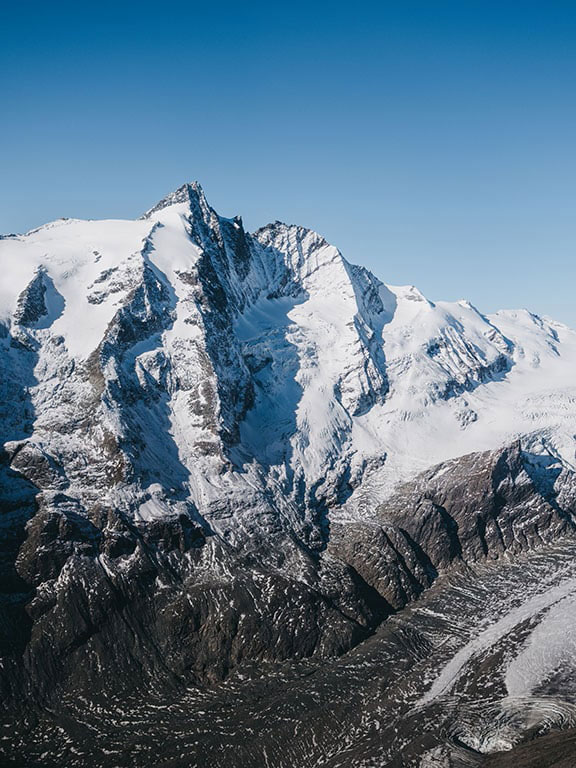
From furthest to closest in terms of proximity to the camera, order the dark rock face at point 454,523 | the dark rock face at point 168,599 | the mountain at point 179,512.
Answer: the dark rock face at point 454,523
the mountain at point 179,512
the dark rock face at point 168,599

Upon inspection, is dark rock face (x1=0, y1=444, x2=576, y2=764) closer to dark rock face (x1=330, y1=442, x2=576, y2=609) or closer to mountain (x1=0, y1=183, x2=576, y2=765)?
mountain (x1=0, y1=183, x2=576, y2=765)

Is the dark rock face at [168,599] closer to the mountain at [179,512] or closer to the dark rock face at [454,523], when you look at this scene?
the mountain at [179,512]

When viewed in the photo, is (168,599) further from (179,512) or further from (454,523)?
(454,523)

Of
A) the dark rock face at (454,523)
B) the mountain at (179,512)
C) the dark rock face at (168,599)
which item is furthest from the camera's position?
the dark rock face at (454,523)

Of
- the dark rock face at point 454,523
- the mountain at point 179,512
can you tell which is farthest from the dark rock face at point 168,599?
the dark rock face at point 454,523

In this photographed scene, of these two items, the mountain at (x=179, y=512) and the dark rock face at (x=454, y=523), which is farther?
the dark rock face at (x=454, y=523)

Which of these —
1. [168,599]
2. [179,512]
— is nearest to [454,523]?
[179,512]

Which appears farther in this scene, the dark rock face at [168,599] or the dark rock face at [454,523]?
the dark rock face at [454,523]

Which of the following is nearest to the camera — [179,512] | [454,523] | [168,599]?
[168,599]

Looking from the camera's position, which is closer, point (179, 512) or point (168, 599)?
point (168, 599)

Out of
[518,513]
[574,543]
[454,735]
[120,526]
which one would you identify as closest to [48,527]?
[120,526]

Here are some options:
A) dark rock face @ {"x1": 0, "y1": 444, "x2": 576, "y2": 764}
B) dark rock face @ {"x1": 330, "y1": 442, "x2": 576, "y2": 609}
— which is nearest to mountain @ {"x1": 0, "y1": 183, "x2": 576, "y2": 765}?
dark rock face @ {"x1": 0, "y1": 444, "x2": 576, "y2": 764}
